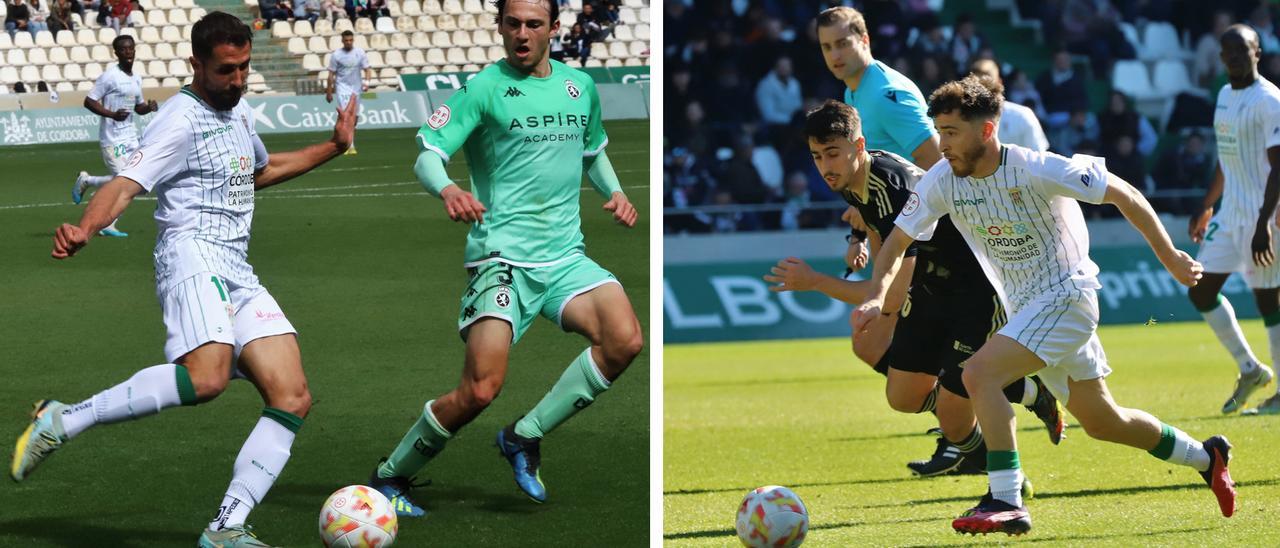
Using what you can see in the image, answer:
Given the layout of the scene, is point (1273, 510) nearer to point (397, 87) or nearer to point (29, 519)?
point (29, 519)

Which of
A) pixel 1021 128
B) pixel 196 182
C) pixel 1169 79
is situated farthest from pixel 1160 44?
pixel 196 182

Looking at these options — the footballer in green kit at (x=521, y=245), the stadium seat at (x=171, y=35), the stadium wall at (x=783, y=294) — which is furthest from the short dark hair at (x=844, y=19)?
the stadium seat at (x=171, y=35)

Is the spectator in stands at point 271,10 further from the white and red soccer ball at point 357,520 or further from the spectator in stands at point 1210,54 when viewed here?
the white and red soccer ball at point 357,520

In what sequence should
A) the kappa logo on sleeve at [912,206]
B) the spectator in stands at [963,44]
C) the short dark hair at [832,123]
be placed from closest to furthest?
1. the kappa logo on sleeve at [912,206]
2. the short dark hair at [832,123]
3. the spectator in stands at [963,44]

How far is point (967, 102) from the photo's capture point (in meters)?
4.80

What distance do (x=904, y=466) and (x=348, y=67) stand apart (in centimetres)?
1219

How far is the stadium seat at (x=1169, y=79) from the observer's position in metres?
18.8

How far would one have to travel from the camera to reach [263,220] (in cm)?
1305

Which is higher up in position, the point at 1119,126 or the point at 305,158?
the point at 305,158

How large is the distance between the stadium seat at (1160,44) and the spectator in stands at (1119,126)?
6.75 feet

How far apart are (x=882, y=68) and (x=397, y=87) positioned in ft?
41.9

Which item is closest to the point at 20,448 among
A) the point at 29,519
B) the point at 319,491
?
the point at 29,519

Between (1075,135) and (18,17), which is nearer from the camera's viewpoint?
(18,17)

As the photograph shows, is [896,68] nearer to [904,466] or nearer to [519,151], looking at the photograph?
[904,466]
